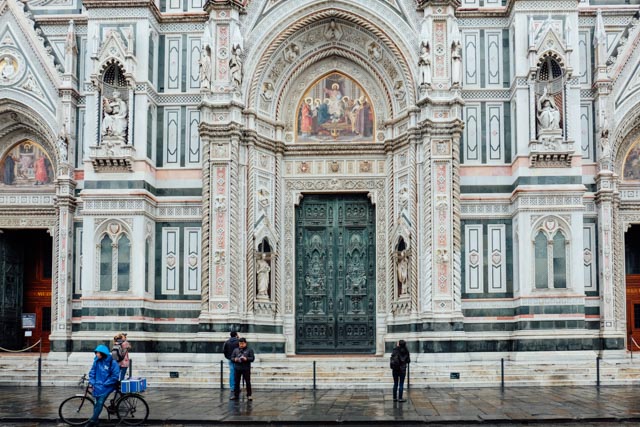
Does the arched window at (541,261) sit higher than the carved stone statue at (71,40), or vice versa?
the carved stone statue at (71,40)

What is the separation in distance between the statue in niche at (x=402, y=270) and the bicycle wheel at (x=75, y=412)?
12.9m

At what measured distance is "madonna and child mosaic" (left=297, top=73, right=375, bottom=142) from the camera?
108 feet

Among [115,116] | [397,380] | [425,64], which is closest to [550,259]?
[425,64]

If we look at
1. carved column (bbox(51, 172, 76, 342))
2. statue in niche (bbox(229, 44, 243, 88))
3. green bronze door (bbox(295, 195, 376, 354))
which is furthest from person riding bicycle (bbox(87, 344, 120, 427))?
statue in niche (bbox(229, 44, 243, 88))

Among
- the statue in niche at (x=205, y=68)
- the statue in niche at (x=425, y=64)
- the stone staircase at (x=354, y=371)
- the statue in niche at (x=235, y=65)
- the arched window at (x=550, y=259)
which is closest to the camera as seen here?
the stone staircase at (x=354, y=371)

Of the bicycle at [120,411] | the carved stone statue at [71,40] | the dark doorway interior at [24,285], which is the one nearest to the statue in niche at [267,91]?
the carved stone statue at [71,40]

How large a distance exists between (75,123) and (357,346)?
1326cm

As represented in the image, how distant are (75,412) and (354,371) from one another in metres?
9.81

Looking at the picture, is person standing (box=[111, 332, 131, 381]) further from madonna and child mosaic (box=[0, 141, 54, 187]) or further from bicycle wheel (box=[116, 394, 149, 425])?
madonna and child mosaic (box=[0, 141, 54, 187])

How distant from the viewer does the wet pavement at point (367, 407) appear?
18844mm

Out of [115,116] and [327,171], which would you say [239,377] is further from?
[115,116]

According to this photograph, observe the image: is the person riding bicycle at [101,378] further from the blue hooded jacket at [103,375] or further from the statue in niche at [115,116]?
the statue in niche at [115,116]

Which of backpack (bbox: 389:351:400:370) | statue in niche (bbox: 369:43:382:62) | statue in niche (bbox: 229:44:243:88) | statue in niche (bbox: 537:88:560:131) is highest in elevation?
statue in niche (bbox: 369:43:382:62)

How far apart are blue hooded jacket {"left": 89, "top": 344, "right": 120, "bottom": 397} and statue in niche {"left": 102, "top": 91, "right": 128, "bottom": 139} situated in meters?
13.8
